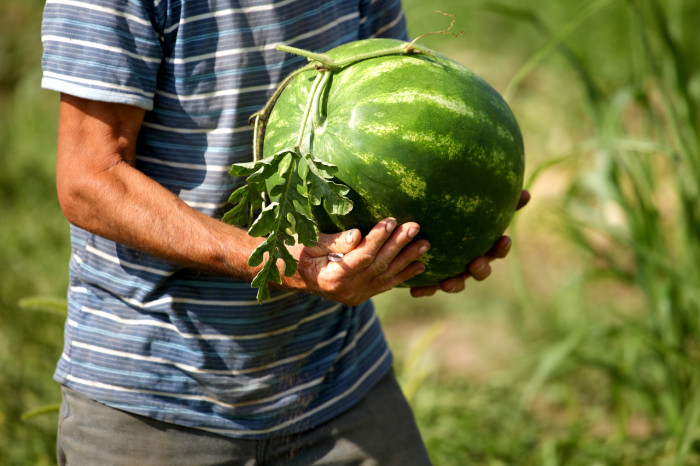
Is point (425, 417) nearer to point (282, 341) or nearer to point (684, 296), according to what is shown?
point (684, 296)

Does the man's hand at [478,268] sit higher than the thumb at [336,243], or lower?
lower

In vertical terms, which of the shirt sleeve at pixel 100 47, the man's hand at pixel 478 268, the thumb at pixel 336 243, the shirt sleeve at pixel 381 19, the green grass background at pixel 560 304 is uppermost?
the shirt sleeve at pixel 381 19

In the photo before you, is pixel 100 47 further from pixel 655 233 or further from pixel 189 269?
pixel 655 233

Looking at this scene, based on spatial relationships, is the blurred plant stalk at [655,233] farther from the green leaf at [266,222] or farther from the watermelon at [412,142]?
the green leaf at [266,222]

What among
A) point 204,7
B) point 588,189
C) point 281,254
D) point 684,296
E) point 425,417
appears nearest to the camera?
point 281,254

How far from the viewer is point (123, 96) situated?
62.0 inches

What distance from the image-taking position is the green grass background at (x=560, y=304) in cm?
271

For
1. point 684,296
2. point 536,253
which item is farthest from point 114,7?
point 536,253

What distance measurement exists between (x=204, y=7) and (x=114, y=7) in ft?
0.65

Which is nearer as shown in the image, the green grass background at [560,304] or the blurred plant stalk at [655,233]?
the blurred plant stalk at [655,233]

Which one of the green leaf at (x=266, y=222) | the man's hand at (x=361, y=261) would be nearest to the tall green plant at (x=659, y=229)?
the man's hand at (x=361, y=261)

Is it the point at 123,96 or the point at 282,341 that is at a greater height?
the point at 123,96

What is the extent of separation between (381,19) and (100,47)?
839 mm

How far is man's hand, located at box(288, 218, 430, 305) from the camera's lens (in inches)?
59.2
